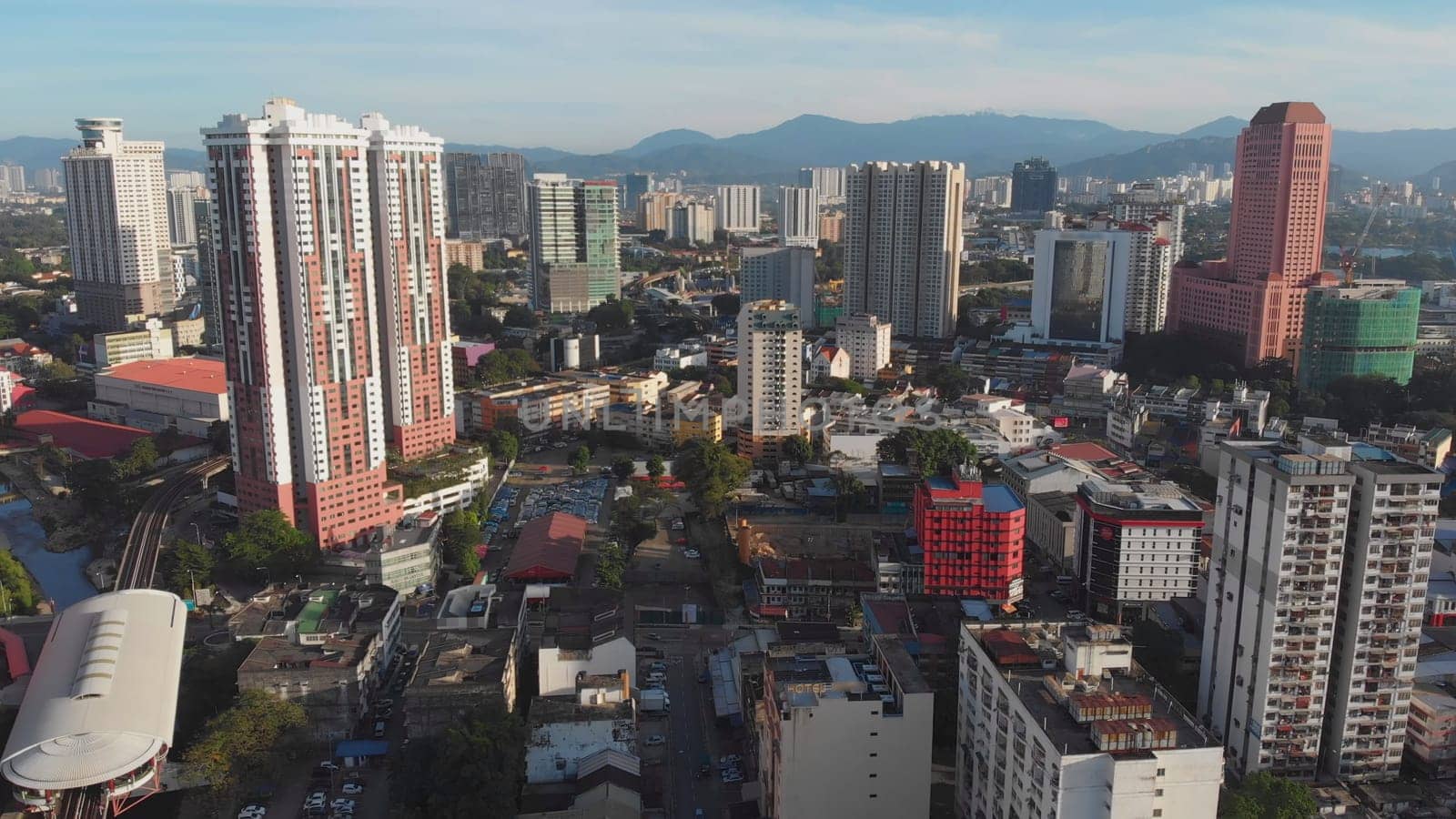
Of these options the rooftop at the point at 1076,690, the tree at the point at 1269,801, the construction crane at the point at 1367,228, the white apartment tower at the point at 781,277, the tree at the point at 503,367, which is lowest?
the tree at the point at 1269,801

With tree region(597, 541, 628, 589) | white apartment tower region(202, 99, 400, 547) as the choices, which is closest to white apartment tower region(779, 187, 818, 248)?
white apartment tower region(202, 99, 400, 547)

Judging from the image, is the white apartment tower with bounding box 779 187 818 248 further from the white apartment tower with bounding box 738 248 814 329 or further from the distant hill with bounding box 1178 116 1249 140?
the distant hill with bounding box 1178 116 1249 140

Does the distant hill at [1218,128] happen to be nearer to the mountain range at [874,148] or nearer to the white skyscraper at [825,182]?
the mountain range at [874,148]

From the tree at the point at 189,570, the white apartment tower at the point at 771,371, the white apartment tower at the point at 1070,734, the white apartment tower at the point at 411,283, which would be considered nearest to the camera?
the white apartment tower at the point at 1070,734

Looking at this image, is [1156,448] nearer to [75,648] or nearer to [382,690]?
[382,690]

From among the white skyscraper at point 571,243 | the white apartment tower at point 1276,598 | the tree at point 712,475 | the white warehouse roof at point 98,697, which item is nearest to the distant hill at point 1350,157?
the white skyscraper at point 571,243

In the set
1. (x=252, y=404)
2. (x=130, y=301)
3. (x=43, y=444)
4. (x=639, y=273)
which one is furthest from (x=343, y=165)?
(x=639, y=273)

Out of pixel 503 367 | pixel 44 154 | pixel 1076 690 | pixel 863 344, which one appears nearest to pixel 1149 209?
pixel 863 344
